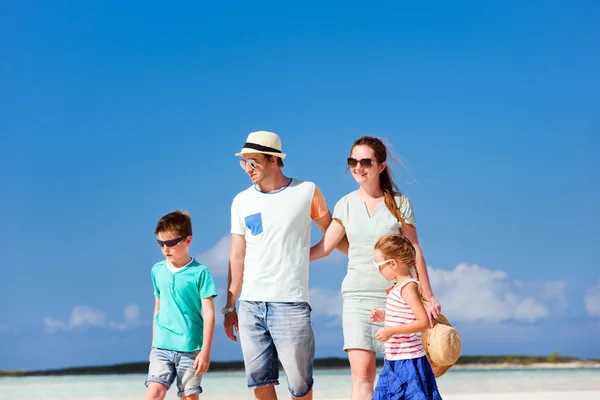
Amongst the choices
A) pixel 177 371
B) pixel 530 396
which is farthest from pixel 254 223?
pixel 530 396

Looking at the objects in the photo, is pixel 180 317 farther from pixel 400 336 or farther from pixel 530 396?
pixel 530 396

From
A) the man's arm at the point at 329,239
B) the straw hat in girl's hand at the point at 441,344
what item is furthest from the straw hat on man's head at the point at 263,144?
the straw hat in girl's hand at the point at 441,344

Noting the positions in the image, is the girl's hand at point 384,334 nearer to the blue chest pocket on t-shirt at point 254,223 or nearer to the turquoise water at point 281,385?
the blue chest pocket on t-shirt at point 254,223

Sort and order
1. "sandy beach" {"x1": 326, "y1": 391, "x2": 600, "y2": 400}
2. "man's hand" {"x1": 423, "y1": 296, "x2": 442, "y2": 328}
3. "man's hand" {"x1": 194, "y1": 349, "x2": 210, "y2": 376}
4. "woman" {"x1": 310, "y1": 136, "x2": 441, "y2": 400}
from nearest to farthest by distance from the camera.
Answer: "man's hand" {"x1": 423, "y1": 296, "x2": 442, "y2": 328}
"woman" {"x1": 310, "y1": 136, "x2": 441, "y2": 400}
"man's hand" {"x1": 194, "y1": 349, "x2": 210, "y2": 376}
"sandy beach" {"x1": 326, "y1": 391, "x2": 600, "y2": 400}

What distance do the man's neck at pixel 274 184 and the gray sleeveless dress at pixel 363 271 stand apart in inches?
17.7

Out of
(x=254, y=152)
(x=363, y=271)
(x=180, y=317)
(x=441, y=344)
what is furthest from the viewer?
(x=254, y=152)

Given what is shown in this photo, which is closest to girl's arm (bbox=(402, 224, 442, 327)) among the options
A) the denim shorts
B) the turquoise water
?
the denim shorts

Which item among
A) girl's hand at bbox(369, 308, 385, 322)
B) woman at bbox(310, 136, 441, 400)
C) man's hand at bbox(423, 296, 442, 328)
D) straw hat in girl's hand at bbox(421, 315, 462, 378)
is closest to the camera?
girl's hand at bbox(369, 308, 385, 322)

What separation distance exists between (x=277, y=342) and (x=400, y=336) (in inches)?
40.7

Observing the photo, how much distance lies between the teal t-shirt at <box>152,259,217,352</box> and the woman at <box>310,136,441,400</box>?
2.60ft

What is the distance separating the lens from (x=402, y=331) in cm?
440

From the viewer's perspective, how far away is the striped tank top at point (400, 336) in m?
4.48

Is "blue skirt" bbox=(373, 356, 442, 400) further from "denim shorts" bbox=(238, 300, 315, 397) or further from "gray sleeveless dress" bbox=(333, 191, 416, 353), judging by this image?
"denim shorts" bbox=(238, 300, 315, 397)

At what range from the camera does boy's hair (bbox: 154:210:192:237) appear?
17.8 feet
